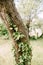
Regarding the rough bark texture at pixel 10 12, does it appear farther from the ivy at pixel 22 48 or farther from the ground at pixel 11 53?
the ground at pixel 11 53

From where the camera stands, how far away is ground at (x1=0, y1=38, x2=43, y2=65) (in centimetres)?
438

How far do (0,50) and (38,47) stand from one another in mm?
1200

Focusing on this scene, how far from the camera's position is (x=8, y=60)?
4.52 metres

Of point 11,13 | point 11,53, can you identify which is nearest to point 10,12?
point 11,13

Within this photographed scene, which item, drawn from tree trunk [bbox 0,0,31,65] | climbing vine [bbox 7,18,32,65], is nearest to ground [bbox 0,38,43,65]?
climbing vine [bbox 7,18,32,65]

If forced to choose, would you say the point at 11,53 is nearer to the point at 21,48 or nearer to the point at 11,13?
the point at 21,48

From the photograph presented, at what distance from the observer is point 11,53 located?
4.38m

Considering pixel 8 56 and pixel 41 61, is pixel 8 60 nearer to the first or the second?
pixel 8 56

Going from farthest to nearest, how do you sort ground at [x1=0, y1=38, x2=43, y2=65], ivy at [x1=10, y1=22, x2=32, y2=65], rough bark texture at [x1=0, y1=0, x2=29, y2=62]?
ground at [x1=0, y1=38, x2=43, y2=65] < ivy at [x1=10, y1=22, x2=32, y2=65] < rough bark texture at [x1=0, y1=0, x2=29, y2=62]

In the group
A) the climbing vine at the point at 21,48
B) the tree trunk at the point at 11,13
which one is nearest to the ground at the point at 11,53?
the climbing vine at the point at 21,48

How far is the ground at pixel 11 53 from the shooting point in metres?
4.38

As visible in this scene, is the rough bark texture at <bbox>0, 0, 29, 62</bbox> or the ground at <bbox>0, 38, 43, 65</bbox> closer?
the rough bark texture at <bbox>0, 0, 29, 62</bbox>

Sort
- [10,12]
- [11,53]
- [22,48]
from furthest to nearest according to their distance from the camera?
[11,53], [22,48], [10,12]

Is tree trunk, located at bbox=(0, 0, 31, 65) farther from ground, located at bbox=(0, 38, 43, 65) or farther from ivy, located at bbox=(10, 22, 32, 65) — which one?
ground, located at bbox=(0, 38, 43, 65)
